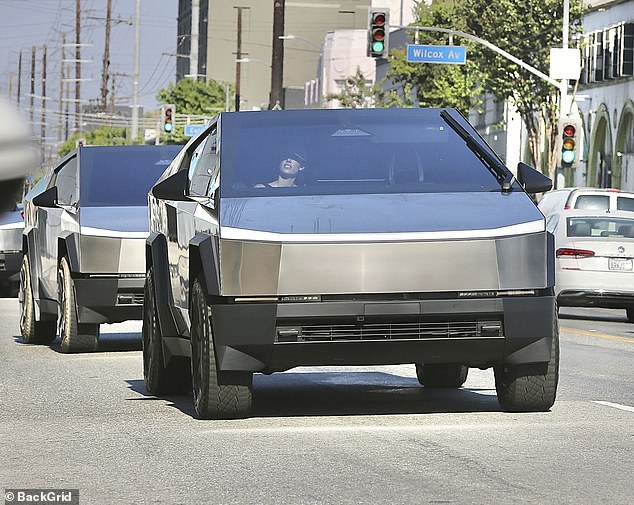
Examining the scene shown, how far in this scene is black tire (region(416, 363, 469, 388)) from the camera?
11344 mm

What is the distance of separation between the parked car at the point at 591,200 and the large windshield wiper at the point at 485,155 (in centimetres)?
1728

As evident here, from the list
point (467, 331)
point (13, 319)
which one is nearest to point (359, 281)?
point (467, 331)

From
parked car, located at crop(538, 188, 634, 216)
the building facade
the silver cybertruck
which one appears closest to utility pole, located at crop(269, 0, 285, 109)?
the building facade

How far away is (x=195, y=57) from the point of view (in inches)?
6083

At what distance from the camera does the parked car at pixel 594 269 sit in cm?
2395

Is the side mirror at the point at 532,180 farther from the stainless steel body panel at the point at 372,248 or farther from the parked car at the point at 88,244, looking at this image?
the parked car at the point at 88,244

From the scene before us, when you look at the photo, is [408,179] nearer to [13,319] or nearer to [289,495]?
[289,495]

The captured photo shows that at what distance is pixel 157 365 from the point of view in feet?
36.3

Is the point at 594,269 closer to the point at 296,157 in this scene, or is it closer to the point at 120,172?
the point at 120,172

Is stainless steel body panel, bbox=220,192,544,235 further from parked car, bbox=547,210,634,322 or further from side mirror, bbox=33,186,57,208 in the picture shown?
parked car, bbox=547,210,634,322

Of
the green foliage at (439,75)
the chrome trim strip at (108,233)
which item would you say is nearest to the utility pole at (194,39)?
the green foliage at (439,75)

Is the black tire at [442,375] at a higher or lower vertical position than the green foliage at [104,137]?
lower

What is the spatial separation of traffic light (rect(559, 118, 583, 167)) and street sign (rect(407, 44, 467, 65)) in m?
4.10

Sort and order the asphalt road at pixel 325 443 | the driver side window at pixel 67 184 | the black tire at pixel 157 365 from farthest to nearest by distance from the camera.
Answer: the driver side window at pixel 67 184 < the black tire at pixel 157 365 < the asphalt road at pixel 325 443
